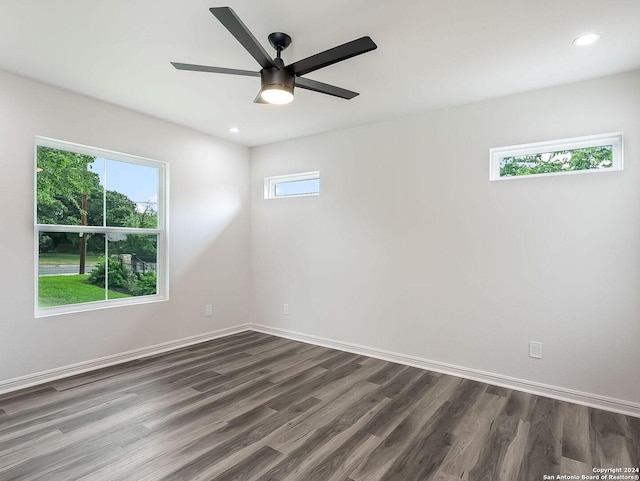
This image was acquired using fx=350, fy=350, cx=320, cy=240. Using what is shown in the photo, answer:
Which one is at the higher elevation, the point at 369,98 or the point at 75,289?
the point at 369,98

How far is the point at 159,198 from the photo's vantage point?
4066 millimetres

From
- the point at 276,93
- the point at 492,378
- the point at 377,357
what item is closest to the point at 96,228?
the point at 276,93

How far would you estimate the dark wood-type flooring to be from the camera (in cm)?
195

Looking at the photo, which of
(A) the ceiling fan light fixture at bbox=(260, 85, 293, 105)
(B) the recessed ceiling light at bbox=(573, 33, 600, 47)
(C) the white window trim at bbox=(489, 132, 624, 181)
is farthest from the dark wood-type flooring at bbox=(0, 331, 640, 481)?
(B) the recessed ceiling light at bbox=(573, 33, 600, 47)

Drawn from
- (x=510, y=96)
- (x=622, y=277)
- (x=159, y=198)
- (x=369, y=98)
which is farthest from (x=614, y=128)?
(x=159, y=198)

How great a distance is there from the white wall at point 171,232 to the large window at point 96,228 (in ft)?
0.39

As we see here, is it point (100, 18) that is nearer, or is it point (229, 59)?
point (100, 18)

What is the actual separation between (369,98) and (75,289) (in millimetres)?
3330

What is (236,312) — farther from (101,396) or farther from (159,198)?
(101,396)

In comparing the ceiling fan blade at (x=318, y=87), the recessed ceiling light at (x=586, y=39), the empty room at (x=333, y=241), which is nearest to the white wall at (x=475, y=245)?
the empty room at (x=333, y=241)

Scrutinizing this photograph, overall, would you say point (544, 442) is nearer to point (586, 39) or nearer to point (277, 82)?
point (586, 39)

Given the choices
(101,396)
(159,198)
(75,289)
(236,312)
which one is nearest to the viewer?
(101,396)

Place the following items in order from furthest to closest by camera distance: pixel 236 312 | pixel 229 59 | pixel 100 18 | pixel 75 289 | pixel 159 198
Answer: pixel 236 312 < pixel 159 198 < pixel 75 289 < pixel 229 59 < pixel 100 18

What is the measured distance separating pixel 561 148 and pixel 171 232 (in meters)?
4.01
